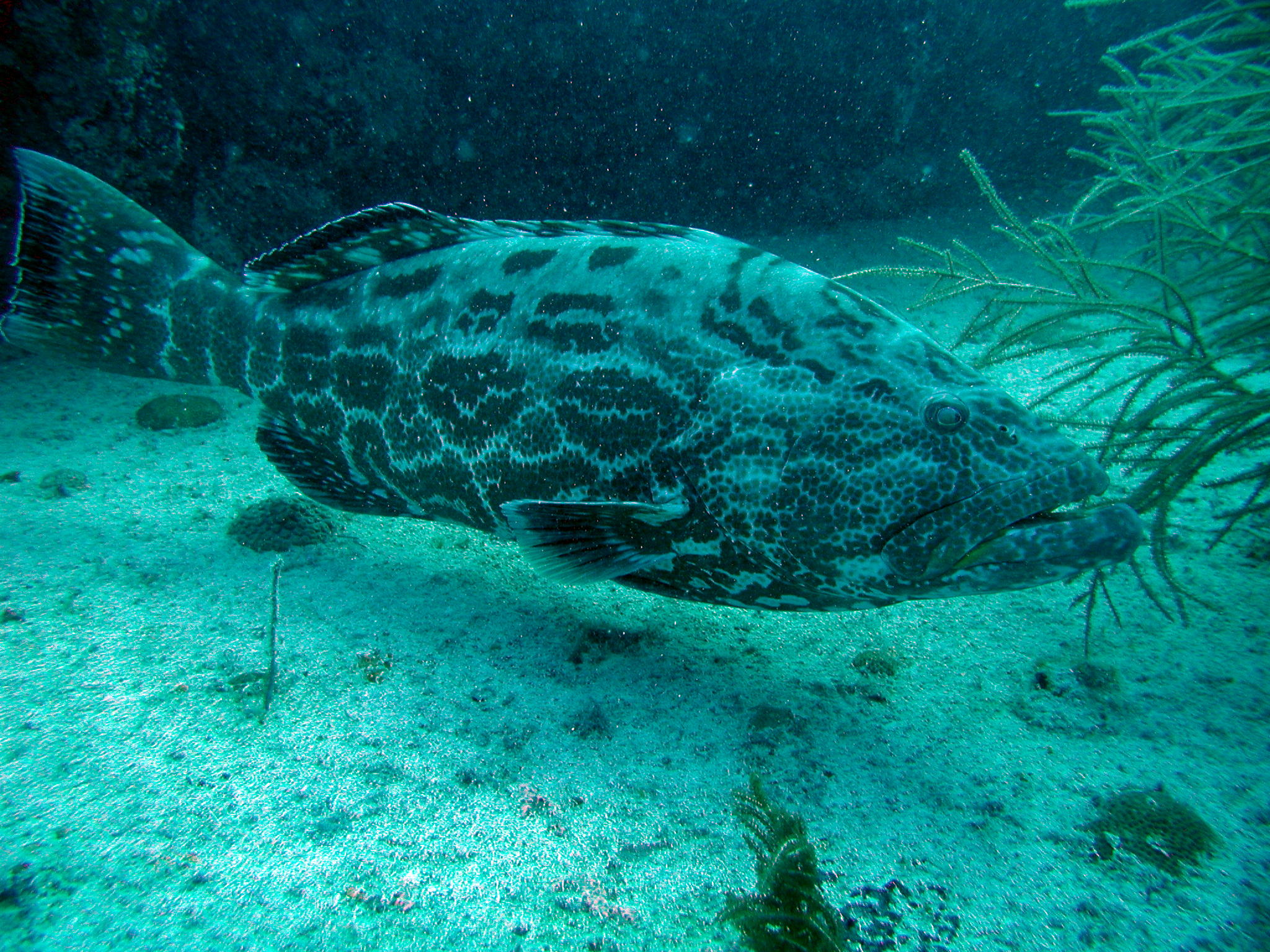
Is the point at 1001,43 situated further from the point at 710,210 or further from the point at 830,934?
the point at 830,934

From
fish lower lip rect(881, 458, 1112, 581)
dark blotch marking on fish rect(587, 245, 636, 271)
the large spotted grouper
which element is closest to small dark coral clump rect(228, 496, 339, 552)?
the large spotted grouper

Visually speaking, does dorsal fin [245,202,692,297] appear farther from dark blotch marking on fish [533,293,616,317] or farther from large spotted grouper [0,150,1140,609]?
dark blotch marking on fish [533,293,616,317]

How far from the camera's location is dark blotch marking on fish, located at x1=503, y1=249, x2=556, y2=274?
287 cm

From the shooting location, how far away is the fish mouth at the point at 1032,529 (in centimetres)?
197

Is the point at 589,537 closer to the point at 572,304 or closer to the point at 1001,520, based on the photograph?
the point at 572,304

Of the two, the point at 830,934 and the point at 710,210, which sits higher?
the point at 710,210

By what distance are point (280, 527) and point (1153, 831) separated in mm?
4408

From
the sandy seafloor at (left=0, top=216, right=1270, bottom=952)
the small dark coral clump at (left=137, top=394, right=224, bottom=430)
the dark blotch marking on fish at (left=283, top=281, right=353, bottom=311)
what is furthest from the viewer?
the small dark coral clump at (left=137, top=394, right=224, bottom=430)

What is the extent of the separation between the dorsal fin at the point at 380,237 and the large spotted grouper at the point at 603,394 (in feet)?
0.04

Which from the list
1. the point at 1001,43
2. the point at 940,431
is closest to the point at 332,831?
the point at 940,431

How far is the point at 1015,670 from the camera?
2.82 m

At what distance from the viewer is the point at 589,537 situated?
252cm

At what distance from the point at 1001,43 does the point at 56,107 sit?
35.3 ft

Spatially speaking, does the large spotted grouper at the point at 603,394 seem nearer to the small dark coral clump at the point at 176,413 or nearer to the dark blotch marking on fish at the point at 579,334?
the dark blotch marking on fish at the point at 579,334
